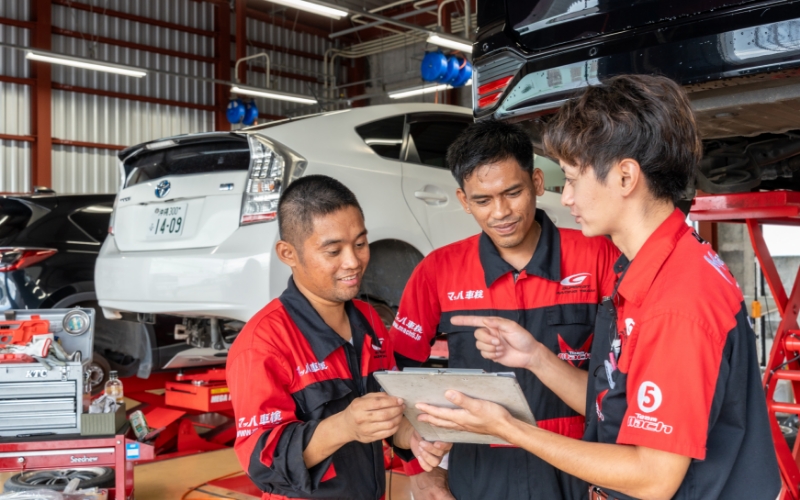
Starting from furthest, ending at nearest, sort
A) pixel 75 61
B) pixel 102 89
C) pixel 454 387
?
pixel 102 89
pixel 75 61
pixel 454 387

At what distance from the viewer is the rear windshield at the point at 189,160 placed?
350cm

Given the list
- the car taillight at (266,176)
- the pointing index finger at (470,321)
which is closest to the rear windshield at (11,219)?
the car taillight at (266,176)

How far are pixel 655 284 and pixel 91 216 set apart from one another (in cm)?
423

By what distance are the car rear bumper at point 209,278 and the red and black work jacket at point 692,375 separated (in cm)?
215

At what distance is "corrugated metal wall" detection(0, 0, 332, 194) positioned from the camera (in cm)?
1281

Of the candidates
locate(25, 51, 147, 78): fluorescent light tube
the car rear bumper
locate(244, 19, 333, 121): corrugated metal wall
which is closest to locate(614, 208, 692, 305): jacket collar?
the car rear bumper

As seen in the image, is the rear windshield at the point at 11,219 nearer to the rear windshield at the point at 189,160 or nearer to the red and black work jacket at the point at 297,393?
the rear windshield at the point at 189,160

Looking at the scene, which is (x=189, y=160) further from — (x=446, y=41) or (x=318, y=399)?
(x=446, y=41)

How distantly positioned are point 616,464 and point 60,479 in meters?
3.13

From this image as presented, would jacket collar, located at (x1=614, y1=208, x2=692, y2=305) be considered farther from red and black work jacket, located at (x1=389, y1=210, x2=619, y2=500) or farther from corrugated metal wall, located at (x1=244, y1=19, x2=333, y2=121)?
corrugated metal wall, located at (x1=244, y1=19, x2=333, y2=121)

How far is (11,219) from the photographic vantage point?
4.33 metres

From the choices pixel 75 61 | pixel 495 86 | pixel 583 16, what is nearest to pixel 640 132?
pixel 583 16

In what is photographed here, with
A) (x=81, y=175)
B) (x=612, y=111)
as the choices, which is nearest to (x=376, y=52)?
(x=81, y=175)

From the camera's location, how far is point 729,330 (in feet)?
3.43
